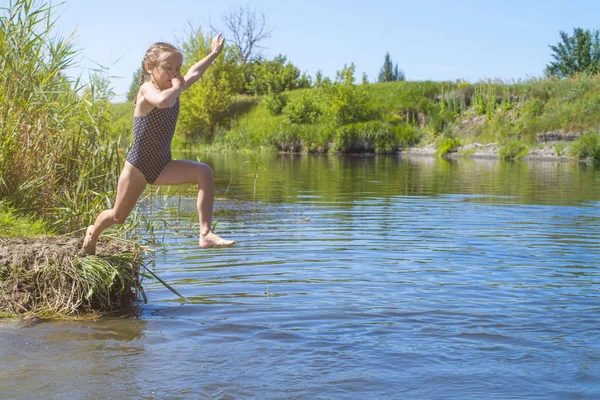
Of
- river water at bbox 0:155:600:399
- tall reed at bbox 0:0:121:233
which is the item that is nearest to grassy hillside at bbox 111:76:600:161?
river water at bbox 0:155:600:399

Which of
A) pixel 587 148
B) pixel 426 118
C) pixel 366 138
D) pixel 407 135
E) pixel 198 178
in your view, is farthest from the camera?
pixel 426 118

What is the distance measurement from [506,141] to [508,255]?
102 ft

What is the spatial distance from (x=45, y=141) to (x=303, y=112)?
1749 inches

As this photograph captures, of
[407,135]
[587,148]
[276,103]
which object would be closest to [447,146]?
[407,135]

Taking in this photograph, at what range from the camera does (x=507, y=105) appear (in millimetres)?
42656

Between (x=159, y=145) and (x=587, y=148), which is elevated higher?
(x=587, y=148)

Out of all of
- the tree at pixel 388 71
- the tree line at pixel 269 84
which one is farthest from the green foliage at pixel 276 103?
the tree at pixel 388 71

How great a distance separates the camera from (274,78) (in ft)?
200

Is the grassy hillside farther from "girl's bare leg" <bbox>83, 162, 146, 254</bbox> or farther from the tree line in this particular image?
→ "girl's bare leg" <bbox>83, 162, 146, 254</bbox>

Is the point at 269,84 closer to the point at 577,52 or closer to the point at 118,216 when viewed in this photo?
the point at 577,52

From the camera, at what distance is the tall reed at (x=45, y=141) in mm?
8086

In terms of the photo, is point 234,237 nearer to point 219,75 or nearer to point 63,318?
point 63,318

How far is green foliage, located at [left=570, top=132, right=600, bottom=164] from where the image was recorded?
33.2m

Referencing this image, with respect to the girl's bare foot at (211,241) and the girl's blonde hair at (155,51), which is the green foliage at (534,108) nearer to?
the girl's bare foot at (211,241)
